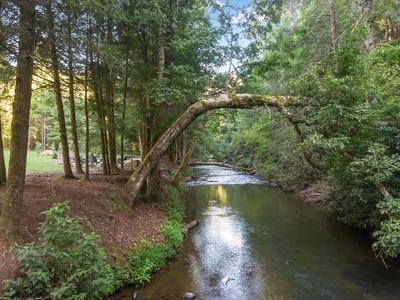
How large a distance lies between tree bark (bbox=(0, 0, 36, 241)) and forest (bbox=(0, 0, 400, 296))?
19 millimetres

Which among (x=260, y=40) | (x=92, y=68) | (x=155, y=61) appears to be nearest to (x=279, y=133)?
(x=260, y=40)

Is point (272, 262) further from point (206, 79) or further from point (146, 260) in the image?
point (206, 79)

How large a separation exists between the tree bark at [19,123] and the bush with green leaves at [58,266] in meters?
0.79

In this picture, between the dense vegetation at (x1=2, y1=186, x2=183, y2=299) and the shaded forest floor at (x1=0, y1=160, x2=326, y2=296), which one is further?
the shaded forest floor at (x1=0, y1=160, x2=326, y2=296)

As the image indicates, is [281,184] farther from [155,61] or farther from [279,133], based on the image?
[155,61]

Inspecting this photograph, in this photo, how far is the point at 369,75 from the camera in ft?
25.8

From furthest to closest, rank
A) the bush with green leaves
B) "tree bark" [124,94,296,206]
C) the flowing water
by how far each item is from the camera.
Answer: "tree bark" [124,94,296,206] < the flowing water < the bush with green leaves

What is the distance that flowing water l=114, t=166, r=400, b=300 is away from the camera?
20.0 ft

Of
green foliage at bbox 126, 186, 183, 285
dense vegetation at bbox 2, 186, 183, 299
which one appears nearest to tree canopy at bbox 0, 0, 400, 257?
dense vegetation at bbox 2, 186, 183, 299

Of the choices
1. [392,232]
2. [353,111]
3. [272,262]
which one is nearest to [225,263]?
[272,262]

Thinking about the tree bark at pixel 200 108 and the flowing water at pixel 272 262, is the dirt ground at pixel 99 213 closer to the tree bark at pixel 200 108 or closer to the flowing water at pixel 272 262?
the tree bark at pixel 200 108

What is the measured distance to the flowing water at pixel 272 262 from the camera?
609 centimetres

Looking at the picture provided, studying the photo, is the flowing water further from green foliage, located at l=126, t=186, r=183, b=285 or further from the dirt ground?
the dirt ground

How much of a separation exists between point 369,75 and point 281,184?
41.6 ft
